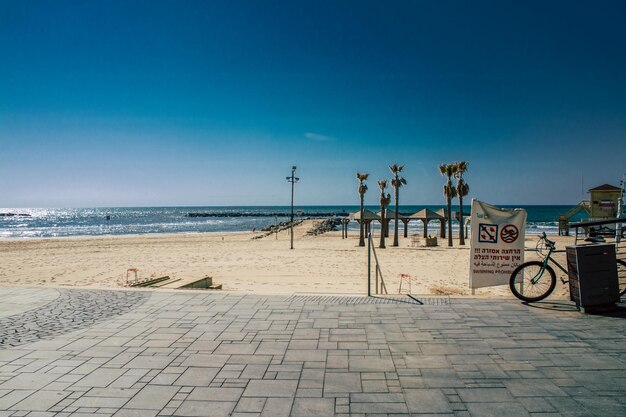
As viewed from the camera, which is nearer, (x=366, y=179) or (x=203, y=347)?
(x=203, y=347)

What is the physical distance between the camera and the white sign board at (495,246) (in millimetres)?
6293

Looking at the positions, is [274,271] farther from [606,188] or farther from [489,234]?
[606,188]

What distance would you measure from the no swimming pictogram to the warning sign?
0.11 metres

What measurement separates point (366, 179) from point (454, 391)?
70.5ft

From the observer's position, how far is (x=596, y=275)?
517 cm

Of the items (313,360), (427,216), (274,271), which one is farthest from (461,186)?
(313,360)

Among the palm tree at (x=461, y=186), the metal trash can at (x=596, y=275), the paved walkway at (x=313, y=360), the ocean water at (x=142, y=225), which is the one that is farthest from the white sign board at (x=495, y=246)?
the ocean water at (x=142, y=225)

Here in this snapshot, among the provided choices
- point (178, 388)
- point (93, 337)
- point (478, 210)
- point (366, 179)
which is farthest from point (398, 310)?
point (366, 179)

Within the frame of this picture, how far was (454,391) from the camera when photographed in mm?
3139

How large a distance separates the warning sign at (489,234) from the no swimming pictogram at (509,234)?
0.11 m

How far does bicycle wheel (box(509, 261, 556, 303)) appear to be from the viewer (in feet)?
18.8

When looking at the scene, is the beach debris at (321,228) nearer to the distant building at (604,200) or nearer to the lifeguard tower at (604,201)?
the lifeguard tower at (604,201)

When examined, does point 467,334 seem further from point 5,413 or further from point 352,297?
point 5,413

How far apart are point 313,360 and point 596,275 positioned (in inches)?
159
